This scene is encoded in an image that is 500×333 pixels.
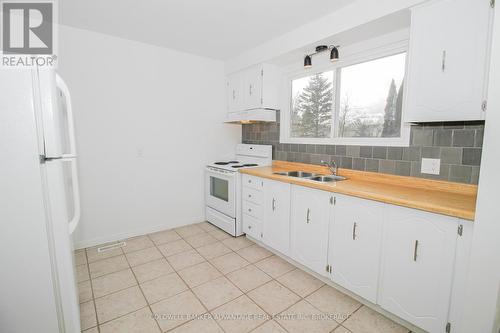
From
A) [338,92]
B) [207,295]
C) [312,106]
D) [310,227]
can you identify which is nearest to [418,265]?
[310,227]

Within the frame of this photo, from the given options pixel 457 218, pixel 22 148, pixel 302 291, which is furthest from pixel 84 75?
pixel 457 218

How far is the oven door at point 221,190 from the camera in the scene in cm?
310

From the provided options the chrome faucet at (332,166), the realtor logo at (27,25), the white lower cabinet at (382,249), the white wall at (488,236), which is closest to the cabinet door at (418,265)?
the white lower cabinet at (382,249)

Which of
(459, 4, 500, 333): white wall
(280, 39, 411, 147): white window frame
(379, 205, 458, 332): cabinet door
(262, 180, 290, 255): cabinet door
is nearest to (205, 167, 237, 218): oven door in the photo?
(262, 180, 290, 255): cabinet door

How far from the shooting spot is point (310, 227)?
2.19 metres

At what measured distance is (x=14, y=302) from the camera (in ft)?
3.86

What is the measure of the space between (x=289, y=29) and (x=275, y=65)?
0.64 metres

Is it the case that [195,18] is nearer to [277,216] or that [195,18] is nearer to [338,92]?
[338,92]

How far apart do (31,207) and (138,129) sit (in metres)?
2.02

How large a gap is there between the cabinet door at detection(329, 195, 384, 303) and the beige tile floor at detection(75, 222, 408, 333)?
191mm

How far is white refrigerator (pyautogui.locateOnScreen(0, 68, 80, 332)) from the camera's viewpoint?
1.12m

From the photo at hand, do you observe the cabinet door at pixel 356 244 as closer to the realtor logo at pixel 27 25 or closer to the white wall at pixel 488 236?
the white wall at pixel 488 236

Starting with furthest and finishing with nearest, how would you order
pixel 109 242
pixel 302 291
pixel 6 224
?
pixel 109 242 < pixel 302 291 < pixel 6 224

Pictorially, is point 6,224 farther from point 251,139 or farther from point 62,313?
point 251,139
